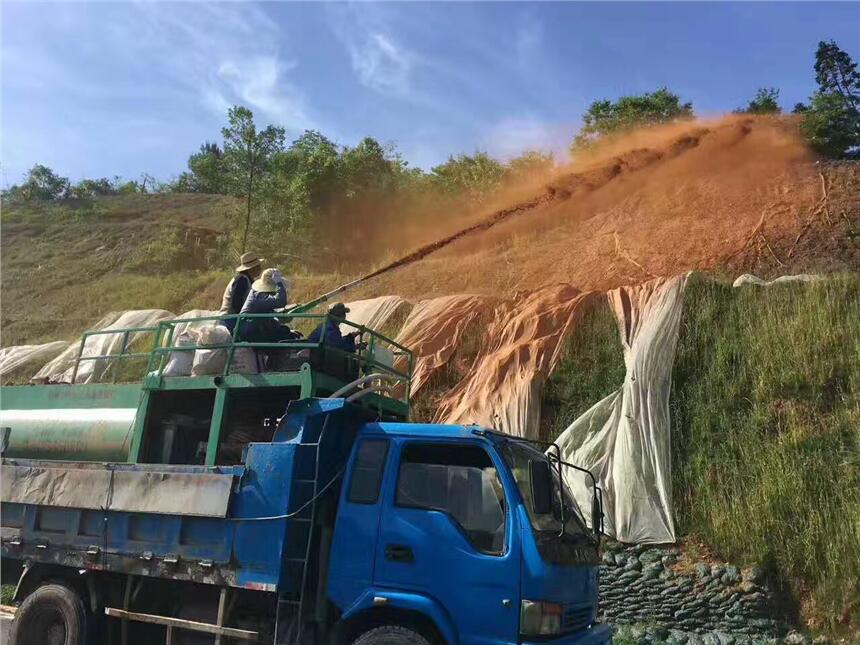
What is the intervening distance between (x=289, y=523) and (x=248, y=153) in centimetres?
3055

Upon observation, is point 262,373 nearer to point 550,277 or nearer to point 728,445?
point 728,445

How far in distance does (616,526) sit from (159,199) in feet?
190

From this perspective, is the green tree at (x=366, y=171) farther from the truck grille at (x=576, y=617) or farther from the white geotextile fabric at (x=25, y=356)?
the truck grille at (x=576, y=617)

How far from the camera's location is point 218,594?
6289 mm

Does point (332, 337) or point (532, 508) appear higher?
point (332, 337)

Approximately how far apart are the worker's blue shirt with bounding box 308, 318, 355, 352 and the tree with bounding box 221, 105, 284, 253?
90.0 ft

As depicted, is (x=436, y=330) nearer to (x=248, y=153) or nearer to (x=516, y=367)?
(x=516, y=367)

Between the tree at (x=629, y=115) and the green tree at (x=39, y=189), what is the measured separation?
50.9m

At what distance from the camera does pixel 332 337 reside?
715cm

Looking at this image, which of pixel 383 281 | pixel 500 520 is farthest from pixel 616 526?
A: pixel 383 281

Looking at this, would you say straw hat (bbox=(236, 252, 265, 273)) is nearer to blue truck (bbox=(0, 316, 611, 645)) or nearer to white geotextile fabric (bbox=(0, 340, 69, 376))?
blue truck (bbox=(0, 316, 611, 645))

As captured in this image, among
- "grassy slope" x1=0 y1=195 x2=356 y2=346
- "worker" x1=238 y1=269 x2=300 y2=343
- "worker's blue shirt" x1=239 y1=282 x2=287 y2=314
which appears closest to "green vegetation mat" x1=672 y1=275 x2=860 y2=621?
"worker" x1=238 y1=269 x2=300 y2=343

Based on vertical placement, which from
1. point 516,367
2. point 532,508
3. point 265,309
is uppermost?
point 516,367

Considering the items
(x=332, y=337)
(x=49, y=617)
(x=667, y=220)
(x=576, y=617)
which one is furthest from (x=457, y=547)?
(x=667, y=220)
